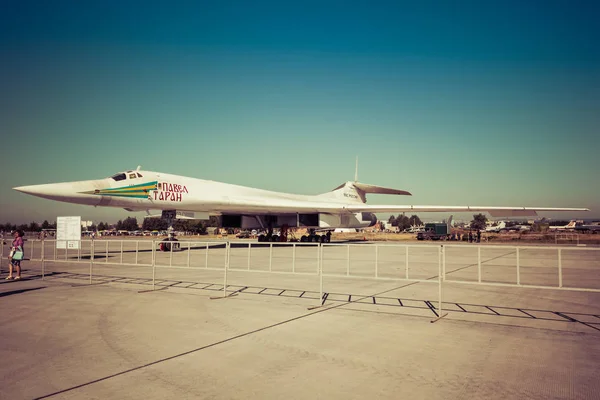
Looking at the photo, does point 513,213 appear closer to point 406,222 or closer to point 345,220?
point 345,220

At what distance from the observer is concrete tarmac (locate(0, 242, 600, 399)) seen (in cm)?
343

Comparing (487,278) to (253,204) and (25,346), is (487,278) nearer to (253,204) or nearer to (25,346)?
(25,346)

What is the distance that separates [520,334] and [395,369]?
2459 mm

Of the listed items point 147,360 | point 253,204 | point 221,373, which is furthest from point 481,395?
point 253,204

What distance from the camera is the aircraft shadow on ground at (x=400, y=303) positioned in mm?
6340

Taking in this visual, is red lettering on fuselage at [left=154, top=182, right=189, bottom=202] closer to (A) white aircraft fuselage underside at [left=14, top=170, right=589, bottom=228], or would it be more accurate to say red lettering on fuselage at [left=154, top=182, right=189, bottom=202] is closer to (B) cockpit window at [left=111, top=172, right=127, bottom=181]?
(A) white aircraft fuselage underside at [left=14, top=170, right=589, bottom=228]

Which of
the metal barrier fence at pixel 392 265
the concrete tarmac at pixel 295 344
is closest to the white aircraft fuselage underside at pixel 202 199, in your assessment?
the metal barrier fence at pixel 392 265

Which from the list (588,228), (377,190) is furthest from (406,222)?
(377,190)

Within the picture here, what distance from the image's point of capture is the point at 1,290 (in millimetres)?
8758

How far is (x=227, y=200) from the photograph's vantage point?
20.9 meters

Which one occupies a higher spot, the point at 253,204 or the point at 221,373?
the point at 253,204

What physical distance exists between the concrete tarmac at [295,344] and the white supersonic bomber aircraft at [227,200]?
810cm

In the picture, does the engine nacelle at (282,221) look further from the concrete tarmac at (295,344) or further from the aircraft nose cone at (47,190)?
the concrete tarmac at (295,344)

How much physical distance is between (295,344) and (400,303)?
3.34 m
